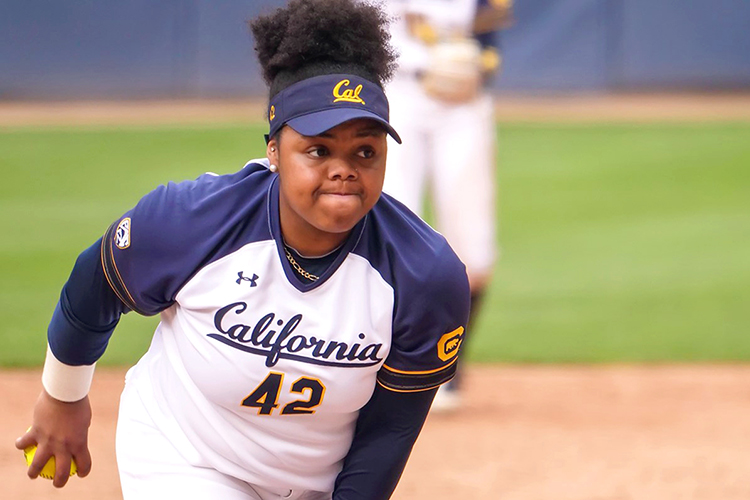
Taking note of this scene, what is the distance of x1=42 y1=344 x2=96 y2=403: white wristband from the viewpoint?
8.94 feet

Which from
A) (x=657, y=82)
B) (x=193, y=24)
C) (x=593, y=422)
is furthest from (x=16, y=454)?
(x=657, y=82)

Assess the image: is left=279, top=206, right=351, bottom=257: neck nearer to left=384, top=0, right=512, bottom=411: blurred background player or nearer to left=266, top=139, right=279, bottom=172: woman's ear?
left=266, top=139, right=279, bottom=172: woman's ear

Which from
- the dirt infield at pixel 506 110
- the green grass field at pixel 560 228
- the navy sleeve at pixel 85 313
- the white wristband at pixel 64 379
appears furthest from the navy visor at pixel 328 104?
the dirt infield at pixel 506 110

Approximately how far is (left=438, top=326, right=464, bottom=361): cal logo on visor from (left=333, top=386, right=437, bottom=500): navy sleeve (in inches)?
4.3

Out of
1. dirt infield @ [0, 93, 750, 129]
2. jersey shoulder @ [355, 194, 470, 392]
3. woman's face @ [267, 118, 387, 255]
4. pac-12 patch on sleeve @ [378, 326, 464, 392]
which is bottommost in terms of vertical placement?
dirt infield @ [0, 93, 750, 129]

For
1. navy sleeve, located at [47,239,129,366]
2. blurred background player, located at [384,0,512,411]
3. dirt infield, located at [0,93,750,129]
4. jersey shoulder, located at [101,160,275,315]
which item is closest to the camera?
jersey shoulder, located at [101,160,275,315]

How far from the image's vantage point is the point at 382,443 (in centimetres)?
259

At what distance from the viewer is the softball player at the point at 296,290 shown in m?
2.36

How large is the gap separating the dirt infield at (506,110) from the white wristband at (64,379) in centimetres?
1225

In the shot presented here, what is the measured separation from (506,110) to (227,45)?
392 cm

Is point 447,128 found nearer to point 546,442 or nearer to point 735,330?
point 546,442

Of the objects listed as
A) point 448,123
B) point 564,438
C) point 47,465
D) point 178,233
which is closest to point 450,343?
point 178,233

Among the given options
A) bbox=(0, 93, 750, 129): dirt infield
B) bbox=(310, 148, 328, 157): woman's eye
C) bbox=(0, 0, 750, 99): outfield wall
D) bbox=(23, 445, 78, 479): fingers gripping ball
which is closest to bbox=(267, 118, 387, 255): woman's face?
bbox=(310, 148, 328, 157): woman's eye

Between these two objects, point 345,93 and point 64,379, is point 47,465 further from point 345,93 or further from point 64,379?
point 345,93
